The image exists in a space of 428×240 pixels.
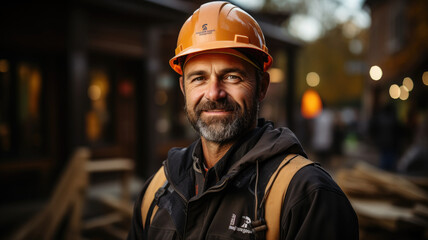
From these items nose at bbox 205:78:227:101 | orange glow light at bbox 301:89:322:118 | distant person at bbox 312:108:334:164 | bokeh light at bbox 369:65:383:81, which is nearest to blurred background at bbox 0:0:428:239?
bokeh light at bbox 369:65:383:81

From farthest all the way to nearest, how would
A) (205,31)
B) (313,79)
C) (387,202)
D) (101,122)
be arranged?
(313,79), (101,122), (387,202), (205,31)

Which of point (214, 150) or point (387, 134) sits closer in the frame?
point (214, 150)

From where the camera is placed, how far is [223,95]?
6.17 ft

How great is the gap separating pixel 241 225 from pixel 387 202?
3384mm

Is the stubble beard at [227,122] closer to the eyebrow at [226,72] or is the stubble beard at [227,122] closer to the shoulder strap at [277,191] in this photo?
the eyebrow at [226,72]

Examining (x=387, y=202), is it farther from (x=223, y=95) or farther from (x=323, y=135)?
(x=323, y=135)

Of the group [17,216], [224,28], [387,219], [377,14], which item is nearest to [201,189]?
[224,28]

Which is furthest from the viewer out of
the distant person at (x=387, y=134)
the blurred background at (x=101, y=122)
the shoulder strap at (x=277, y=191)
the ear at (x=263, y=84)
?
the distant person at (x=387, y=134)

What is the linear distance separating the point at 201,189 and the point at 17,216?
572 centimetres

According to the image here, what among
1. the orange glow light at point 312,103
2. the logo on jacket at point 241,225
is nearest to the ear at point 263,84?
the logo on jacket at point 241,225

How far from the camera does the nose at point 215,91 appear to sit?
6.10ft

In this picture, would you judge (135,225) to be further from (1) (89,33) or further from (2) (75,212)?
(1) (89,33)

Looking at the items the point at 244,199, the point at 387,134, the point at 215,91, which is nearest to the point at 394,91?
the point at 387,134

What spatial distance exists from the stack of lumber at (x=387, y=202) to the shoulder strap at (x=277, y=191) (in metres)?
2.53
